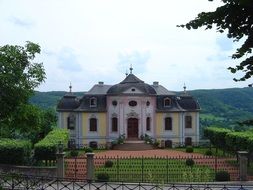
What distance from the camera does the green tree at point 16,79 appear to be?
21797 mm

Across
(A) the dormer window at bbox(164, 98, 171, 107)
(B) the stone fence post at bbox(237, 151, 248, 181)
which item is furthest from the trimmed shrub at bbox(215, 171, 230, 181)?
(A) the dormer window at bbox(164, 98, 171, 107)

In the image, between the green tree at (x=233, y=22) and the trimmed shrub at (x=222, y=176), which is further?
the trimmed shrub at (x=222, y=176)

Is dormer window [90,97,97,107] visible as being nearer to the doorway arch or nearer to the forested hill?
the doorway arch

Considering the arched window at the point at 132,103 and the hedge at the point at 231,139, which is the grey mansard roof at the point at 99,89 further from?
the hedge at the point at 231,139

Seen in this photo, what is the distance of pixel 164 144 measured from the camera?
5828cm

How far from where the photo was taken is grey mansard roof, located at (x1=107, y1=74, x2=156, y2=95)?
2235 inches

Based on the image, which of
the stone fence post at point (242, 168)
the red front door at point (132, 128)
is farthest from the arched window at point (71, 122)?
the stone fence post at point (242, 168)

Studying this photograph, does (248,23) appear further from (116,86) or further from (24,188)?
(116,86)

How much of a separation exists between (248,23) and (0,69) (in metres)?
15.8

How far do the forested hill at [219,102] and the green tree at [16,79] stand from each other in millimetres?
84967

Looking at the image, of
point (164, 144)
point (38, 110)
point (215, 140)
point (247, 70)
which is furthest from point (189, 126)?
point (247, 70)

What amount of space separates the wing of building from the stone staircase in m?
2.96

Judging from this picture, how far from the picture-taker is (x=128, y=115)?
5728cm

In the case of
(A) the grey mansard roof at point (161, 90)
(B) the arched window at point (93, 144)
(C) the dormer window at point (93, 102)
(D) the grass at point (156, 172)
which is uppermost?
(A) the grey mansard roof at point (161, 90)
